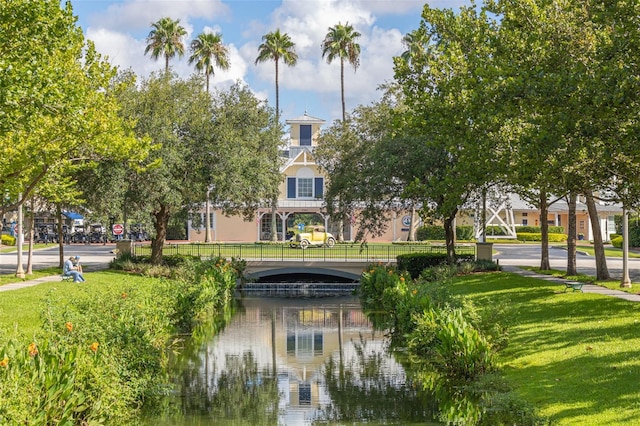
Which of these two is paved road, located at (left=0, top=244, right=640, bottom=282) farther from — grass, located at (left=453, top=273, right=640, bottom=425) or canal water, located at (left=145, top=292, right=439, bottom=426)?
canal water, located at (left=145, top=292, right=439, bottom=426)

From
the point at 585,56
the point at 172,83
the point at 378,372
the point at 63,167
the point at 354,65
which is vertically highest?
the point at 354,65

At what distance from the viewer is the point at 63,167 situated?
2658 cm

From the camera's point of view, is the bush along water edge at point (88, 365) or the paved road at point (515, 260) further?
the paved road at point (515, 260)

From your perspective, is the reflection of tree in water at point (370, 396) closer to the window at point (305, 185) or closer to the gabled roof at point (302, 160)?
the gabled roof at point (302, 160)

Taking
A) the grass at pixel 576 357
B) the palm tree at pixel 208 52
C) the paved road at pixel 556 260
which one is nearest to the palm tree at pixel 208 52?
the palm tree at pixel 208 52

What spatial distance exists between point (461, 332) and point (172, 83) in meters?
26.4

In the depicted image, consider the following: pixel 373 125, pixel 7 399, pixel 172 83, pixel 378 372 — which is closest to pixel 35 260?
pixel 172 83

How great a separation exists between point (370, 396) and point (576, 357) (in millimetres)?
3984

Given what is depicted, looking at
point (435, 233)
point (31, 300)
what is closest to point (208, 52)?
point (435, 233)

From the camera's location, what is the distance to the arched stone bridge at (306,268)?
42.4 meters

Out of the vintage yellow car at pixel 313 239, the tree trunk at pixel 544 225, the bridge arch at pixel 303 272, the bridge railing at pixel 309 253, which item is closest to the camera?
the tree trunk at pixel 544 225

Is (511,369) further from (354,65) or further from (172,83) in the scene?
(354,65)

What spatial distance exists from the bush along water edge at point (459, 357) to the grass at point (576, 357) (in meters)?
0.31

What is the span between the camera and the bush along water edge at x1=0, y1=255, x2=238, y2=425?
10.4 meters
